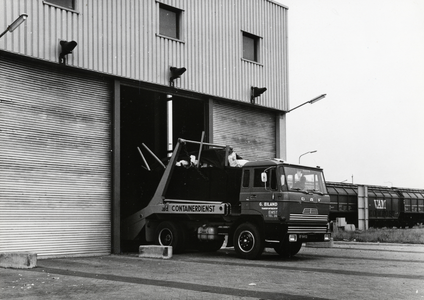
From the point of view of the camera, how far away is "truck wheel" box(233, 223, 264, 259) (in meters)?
15.7

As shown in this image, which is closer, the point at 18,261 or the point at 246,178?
the point at 18,261

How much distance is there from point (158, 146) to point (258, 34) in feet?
20.5

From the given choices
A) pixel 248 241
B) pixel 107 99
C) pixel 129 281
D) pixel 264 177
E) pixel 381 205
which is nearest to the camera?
pixel 129 281

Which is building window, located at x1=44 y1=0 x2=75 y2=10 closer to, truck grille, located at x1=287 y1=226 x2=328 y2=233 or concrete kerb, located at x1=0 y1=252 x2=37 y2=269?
concrete kerb, located at x1=0 y1=252 x2=37 y2=269

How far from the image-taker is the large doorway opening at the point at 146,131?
2072 cm

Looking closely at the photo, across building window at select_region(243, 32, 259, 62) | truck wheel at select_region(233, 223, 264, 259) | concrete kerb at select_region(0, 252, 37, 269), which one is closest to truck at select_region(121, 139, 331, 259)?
truck wheel at select_region(233, 223, 264, 259)

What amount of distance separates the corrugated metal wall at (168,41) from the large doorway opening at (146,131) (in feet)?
5.03

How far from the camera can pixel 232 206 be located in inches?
→ 667

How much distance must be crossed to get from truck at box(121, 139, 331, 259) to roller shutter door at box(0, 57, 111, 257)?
73.5 inches

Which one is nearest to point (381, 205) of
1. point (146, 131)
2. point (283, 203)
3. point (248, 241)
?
point (146, 131)

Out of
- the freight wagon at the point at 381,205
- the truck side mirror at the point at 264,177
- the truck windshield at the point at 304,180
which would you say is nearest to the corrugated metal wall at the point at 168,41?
the truck side mirror at the point at 264,177

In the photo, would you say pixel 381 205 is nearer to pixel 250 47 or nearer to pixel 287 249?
pixel 250 47

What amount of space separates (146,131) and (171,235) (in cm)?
693

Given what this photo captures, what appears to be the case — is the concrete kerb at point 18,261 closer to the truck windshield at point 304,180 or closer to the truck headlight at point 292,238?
the truck headlight at point 292,238
